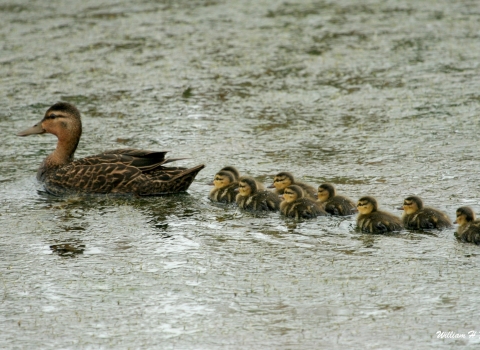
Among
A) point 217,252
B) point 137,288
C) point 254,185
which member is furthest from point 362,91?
point 137,288

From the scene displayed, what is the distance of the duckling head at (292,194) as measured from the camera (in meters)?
6.04

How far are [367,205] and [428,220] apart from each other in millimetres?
384

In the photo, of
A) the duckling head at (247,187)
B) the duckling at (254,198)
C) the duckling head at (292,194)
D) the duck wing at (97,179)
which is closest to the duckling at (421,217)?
the duckling head at (292,194)

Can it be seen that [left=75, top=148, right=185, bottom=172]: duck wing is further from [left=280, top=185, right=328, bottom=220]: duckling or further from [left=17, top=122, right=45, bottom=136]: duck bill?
[left=280, top=185, right=328, bottom=220]: duckling

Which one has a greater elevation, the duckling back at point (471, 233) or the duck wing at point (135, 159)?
the duck wing at point (135, 159)

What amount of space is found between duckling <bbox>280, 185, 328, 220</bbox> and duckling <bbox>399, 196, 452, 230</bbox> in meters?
0.60

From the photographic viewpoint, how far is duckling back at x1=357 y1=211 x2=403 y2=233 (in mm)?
5605

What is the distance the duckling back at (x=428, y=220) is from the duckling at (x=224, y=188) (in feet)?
4.38

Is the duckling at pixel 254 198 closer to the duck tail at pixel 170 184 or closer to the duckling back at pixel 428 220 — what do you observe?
the duck tail at pixel 170 184

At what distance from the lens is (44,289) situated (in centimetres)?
489

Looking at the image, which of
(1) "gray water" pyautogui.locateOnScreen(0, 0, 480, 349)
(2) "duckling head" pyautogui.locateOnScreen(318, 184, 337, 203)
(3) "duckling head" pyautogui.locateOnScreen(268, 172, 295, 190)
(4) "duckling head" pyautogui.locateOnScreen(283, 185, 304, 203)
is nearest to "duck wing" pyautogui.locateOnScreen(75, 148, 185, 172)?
(1) "gray water" pyautogui.locateOnScreen(0, 0, 480, 349)

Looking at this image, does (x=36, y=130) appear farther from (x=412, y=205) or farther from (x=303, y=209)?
(x=412, y=205)

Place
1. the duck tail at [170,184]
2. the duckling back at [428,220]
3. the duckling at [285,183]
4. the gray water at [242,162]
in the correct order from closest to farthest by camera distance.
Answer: the gray water at [242,162], the duckling back at [428,220], the duckling at [285,183], the duck tail at [170,184]

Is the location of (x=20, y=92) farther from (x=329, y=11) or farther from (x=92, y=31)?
(x=329, y=11)
